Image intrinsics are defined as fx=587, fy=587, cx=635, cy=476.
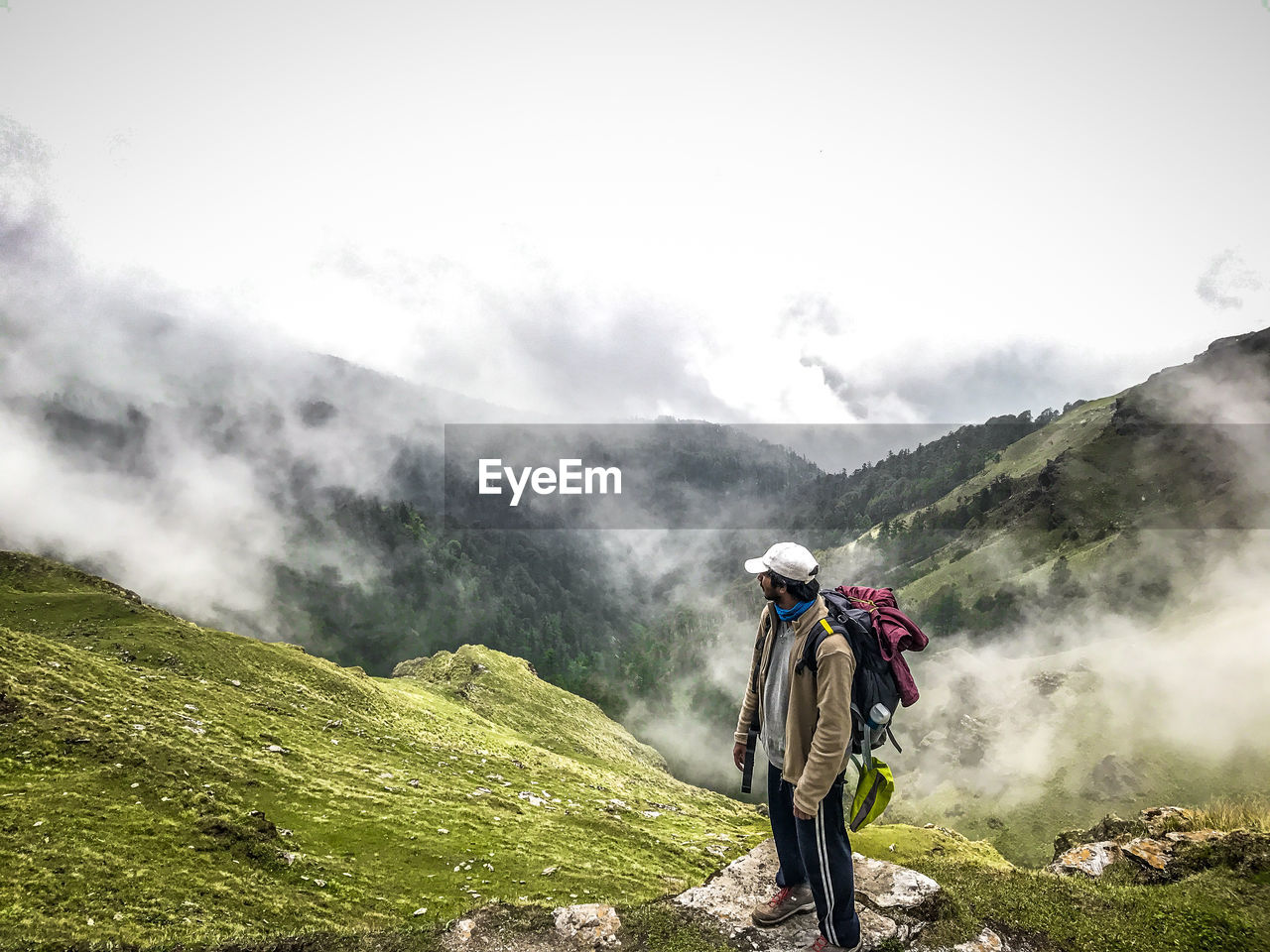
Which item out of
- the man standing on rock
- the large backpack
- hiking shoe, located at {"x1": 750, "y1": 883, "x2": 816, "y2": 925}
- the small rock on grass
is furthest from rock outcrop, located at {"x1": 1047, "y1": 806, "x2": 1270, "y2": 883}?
the small rock on grass

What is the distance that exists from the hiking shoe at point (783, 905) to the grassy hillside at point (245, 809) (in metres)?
4.10

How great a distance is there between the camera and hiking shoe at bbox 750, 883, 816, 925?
9.94 metres

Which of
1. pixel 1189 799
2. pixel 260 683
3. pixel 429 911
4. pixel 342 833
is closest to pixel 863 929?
pixel 429 911

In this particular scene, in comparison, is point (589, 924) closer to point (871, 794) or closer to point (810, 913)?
point (810, 913)

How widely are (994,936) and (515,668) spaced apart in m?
91.5

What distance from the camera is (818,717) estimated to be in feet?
28.0

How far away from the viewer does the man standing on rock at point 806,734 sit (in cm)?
795

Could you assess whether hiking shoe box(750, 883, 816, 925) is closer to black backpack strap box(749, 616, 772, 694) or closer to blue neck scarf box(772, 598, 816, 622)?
black backpack strap box(749, 616, 772, 694)

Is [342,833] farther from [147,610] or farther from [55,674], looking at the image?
[147,610]

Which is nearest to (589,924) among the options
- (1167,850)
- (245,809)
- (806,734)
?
(806,734)

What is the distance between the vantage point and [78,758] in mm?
19312

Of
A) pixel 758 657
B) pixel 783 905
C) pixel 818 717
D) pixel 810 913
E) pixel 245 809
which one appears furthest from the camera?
pixel 245 809

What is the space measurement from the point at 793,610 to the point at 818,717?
156 centimetres

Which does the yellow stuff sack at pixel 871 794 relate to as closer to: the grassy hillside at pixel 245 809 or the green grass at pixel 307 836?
the green grass at pixel 307 836
